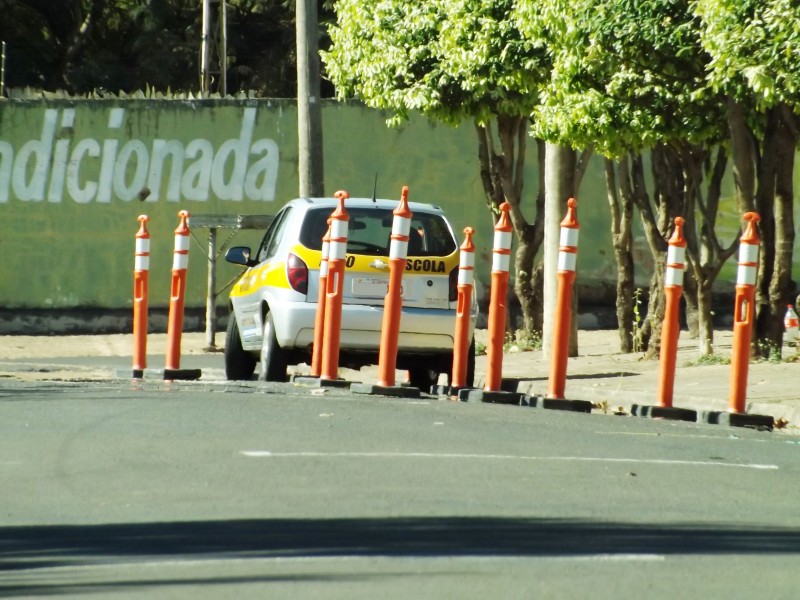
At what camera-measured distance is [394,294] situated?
1338cm

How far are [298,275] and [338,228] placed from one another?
1289 mm

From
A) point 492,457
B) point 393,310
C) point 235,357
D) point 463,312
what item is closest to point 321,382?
point 393,310

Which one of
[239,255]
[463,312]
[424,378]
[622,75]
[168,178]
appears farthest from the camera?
[168,178]

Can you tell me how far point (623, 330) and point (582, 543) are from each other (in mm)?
13546

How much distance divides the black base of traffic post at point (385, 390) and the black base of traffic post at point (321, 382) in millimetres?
110

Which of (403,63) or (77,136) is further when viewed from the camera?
(77,136)

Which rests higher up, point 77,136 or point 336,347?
point 77,136

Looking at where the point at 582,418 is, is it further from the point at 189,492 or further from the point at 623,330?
the point at 623,330

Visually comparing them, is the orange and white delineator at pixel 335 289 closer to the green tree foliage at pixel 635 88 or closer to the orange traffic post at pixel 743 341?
the orange traffic post at pixel 743 341

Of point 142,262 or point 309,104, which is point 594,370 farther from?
point 142,262

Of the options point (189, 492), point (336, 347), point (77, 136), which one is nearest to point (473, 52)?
point (336, 347)

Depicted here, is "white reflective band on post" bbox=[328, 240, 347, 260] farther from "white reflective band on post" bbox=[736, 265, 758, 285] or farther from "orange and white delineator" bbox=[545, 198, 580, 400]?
"white reflective band on post" bbox=[736, 265, 758, 285]

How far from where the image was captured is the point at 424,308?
14.9 meters

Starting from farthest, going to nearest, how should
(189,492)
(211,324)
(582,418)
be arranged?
(211,324), (582,418), (189,492)
